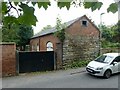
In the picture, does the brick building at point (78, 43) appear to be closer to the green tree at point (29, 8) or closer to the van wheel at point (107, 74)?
the van wheel at point (107, 74)

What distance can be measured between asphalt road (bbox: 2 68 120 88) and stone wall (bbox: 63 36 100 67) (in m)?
3.12

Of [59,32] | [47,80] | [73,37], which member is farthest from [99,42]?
[47,80]

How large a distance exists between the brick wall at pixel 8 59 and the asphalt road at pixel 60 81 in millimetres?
757

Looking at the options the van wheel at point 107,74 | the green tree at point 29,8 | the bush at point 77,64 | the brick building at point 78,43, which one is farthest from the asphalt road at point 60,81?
the green tree at point 29,8

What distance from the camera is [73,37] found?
59.5 feet

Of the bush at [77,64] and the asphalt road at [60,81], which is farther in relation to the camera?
the bush at [77,64]

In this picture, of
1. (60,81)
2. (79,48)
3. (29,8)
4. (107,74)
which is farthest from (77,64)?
(29,8)

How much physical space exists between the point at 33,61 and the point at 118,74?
617 centimetres

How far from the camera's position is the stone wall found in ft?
56.4

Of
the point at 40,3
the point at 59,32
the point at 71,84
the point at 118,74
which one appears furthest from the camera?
the point at 59,32

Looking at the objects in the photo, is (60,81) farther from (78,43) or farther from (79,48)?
(78,43)

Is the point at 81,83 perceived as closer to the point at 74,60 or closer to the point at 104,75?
the point at 104,75

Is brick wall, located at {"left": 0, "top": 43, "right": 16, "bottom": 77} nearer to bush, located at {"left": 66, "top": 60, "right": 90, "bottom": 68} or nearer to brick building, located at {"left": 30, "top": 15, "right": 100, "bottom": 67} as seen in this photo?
brick building, located at {"left": 30, "top": 15, "right": 100, "bottom": 67}

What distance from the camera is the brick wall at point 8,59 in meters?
13.9
